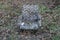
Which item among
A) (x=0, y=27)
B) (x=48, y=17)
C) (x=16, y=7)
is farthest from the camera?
(x=16, y=7)

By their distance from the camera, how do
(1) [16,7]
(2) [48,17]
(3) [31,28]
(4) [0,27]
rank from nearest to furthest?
(3) [31,28] → (4) [0,27] → (2) [48,17] → (1) [16,7]

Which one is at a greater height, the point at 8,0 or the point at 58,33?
the point at 8,0

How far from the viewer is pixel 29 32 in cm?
641

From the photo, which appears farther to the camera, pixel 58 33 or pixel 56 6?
pixel 56 6

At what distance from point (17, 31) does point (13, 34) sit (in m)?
0.20

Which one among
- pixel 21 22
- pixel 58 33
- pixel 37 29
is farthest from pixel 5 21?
pixel 58 33

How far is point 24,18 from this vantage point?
658 centimetres

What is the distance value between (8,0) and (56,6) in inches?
81.8

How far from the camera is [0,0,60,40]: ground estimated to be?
21.0 ft

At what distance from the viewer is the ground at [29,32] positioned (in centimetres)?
641

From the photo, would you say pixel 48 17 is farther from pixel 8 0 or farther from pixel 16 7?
pixel 8 0

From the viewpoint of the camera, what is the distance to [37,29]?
6.45 metres

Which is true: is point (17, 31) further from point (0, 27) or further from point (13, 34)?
point (0, 27)

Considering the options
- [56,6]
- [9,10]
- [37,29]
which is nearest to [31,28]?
[37,29]
